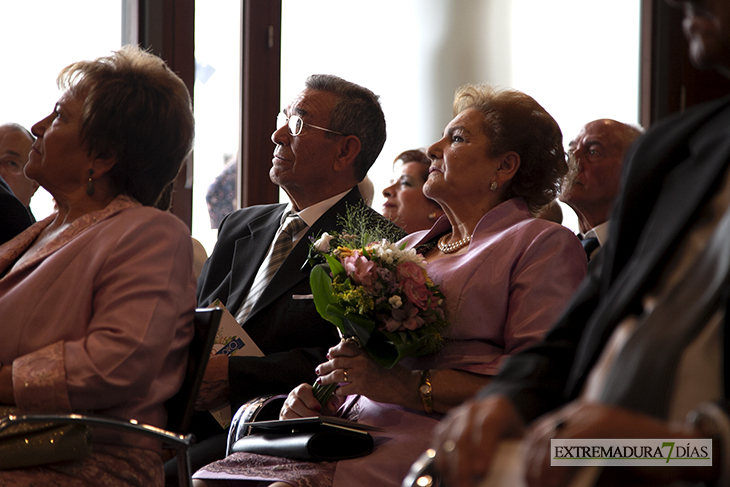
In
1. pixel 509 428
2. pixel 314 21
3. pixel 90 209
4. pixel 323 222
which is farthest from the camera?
pixel 314 21

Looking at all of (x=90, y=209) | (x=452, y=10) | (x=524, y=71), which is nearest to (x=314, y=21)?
(x=452, y=10)

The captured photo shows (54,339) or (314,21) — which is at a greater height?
(314,21)

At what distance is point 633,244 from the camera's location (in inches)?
46.4

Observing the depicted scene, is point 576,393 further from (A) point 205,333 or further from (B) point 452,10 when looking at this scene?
(B) point 452,10

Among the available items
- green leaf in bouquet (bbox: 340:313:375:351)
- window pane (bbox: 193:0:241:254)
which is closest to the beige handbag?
green leaf in bouquet (bbox: 340:313:375:351)

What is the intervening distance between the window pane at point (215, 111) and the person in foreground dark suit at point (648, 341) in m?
3.56

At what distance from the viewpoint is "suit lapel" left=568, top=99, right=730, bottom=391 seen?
102 cm

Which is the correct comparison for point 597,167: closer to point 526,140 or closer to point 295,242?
point 526,140

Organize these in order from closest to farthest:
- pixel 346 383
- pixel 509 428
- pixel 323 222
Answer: pixel 509 428, pixel 346 383, pixel 323 222

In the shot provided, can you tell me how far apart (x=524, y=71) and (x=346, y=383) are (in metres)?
4.37

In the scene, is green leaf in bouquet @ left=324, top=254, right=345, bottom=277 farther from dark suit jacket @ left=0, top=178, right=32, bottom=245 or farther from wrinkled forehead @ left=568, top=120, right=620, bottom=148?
wrinkled forehead @ left=568, top=120, right=620, bottom=148

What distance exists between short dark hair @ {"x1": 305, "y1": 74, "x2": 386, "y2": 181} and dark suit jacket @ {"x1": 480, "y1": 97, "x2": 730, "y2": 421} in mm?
2138

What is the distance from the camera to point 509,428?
96 cm

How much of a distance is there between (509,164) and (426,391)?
86 cm
